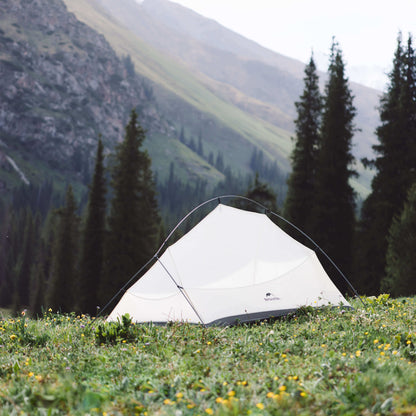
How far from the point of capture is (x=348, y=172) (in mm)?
37531

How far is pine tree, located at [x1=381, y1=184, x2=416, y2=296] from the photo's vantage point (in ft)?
70.3

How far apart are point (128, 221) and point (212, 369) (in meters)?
35.5

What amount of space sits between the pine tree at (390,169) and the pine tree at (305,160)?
19.9 feet

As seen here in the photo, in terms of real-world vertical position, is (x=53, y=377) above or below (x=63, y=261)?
above

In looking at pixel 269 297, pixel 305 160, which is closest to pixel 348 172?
pixel 305 160

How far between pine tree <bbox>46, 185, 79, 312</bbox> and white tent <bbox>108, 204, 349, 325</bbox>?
1907 inches

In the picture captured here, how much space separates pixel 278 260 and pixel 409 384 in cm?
658

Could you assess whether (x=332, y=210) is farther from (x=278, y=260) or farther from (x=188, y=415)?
(x=188, y=415)

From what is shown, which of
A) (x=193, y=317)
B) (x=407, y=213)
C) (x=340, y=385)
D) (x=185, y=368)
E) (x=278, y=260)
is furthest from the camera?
(x=407, y=213)

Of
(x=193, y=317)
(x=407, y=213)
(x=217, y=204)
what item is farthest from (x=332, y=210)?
(x=193, y=317)

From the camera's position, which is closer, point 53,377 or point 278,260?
point 53,377

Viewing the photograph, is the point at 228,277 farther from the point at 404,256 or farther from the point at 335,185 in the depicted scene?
the point at 335,185

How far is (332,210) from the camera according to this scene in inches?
1451

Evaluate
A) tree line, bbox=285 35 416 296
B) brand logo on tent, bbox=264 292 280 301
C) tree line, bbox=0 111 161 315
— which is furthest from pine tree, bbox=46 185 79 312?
brand logo on tent, bbox=264 292 280 301
